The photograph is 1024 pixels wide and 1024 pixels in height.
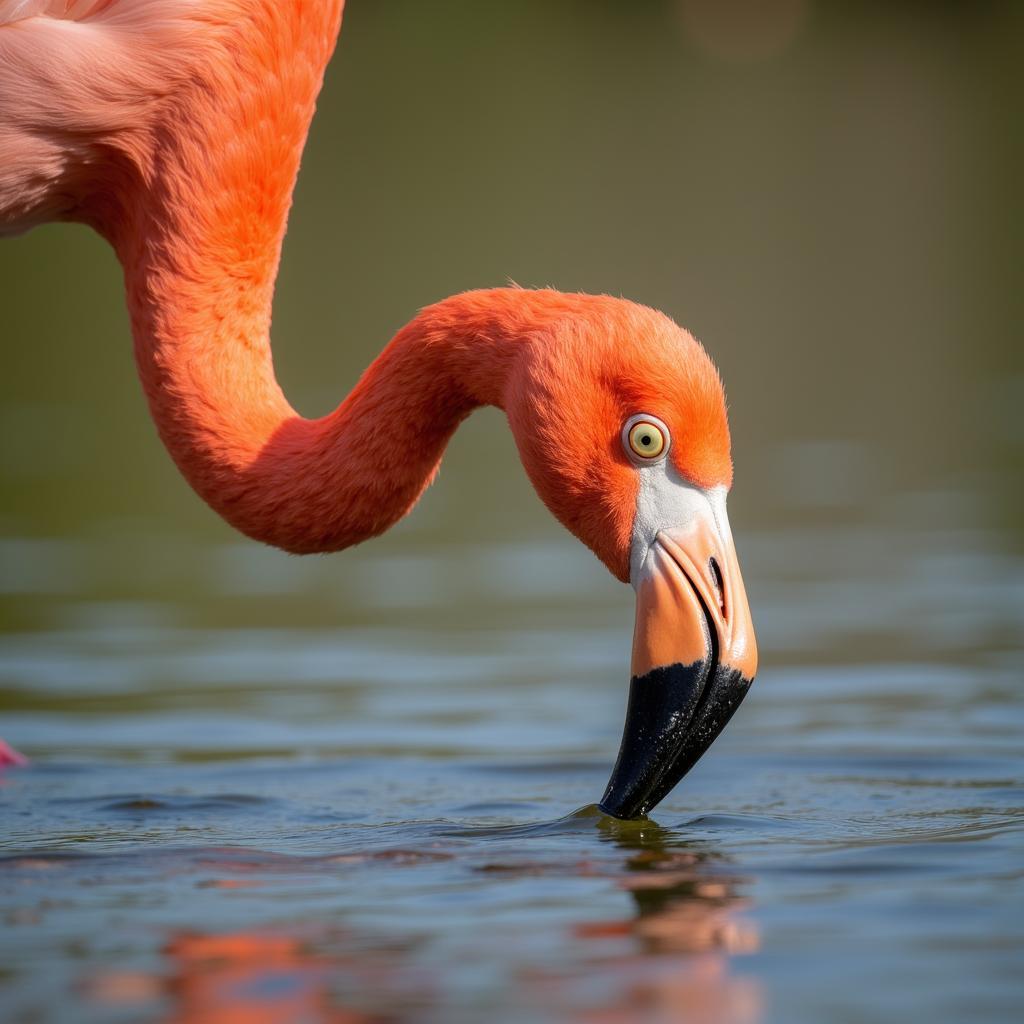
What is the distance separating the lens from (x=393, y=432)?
5992mm

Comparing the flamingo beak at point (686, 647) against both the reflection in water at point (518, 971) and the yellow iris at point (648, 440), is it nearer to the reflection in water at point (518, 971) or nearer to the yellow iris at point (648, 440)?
the yellow iris at point (648, 440)

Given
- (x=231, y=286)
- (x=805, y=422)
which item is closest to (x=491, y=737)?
(x=231, y=286)

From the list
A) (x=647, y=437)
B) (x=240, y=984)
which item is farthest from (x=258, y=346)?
(x=240, y=984)

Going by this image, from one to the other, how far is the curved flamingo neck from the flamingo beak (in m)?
0.82

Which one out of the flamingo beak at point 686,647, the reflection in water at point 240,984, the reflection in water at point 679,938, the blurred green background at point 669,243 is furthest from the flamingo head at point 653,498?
the blurred green background at point 669,243

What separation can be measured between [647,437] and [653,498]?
162 mm

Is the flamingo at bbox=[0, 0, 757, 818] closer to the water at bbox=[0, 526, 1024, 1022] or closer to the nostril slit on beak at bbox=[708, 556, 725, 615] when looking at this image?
the nostril slit on beak at bbox=[708, 556, 725, 615]

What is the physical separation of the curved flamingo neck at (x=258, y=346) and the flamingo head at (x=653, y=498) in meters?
0.36

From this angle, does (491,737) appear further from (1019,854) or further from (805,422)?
(805,422)

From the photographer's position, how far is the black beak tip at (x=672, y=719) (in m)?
5.37

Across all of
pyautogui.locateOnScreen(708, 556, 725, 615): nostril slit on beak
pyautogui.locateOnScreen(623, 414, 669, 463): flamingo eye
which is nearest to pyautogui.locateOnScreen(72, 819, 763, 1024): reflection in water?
pyautogui.locateOnScreen(708, 556, 725, 615): nostril slit on beak

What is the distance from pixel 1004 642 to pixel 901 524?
2.56m

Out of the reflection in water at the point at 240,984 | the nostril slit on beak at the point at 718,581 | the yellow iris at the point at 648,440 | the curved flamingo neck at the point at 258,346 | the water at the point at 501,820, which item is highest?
the curved flamingo neck at the point at 258,346

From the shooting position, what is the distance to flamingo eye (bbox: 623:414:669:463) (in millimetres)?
5477
